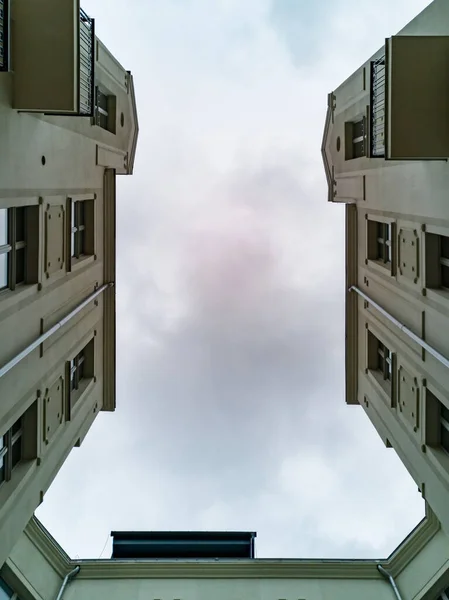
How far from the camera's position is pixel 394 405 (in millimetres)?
14938

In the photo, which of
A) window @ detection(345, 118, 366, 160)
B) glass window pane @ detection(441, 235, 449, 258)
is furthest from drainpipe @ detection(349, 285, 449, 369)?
window @ detection(345, 118, 366, 160)

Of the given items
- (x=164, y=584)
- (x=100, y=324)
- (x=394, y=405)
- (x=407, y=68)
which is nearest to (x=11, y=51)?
(x=407, y=68)

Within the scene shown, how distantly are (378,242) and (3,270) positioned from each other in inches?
499

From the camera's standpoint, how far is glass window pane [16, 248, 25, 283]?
11.1m

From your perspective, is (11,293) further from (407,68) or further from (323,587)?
(323,587)

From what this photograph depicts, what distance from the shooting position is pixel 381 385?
54.1 feet

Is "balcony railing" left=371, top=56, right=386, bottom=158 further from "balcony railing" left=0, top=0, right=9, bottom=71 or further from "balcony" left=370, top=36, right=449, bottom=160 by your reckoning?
"balcony railing" left=0, top=0, right=9, bottom=71

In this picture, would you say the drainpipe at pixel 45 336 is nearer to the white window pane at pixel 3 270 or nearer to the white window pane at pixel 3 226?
the white window pane at pixel 3 270

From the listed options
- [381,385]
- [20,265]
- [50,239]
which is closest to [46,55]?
[50,239]

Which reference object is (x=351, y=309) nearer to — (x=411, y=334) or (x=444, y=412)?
(x=411, y=334)

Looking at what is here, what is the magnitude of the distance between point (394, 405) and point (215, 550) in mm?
9088

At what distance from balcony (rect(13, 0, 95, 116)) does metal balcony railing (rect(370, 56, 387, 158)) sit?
22.6 feet

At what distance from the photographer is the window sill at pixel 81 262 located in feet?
47.8

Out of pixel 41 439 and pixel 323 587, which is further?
pixel 323 587
